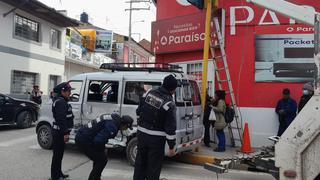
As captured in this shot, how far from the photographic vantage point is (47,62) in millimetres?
22953

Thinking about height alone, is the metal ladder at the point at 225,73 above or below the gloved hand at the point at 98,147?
above

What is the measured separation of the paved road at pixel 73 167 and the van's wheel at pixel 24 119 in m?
4.11

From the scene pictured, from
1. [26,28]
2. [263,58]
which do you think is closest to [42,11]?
[26,28]

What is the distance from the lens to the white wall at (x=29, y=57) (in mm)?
18562

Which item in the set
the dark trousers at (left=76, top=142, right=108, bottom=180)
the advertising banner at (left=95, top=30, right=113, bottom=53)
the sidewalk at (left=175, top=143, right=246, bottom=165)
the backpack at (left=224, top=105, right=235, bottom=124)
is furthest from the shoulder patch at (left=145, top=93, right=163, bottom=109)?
the advertising banner at (left=95, top=30, right=113, bottom=53)

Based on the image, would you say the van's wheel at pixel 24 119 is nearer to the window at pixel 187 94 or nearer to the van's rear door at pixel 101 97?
the van's rear door at pixel 101 97

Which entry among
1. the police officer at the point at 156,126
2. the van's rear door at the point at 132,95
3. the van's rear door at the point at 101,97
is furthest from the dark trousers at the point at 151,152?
the van's rear door at the point at 101,97

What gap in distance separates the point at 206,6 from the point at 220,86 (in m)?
2.33

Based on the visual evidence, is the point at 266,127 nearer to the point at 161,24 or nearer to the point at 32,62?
the point at 161,24

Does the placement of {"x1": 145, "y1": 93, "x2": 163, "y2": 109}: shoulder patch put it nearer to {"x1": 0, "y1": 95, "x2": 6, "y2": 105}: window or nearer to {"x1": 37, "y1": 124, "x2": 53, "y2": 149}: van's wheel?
{"x1": 37, "y1": 124, "x2": 53, "y2": 149}: van's wheel

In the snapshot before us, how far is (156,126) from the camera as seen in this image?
A: 18.4 feet

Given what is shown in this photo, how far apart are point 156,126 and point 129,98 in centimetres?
335

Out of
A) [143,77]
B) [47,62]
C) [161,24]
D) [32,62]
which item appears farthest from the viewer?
[47,62]

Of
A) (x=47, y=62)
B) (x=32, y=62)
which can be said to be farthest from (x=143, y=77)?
(x=47, y=62)
